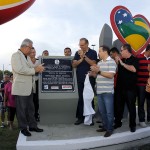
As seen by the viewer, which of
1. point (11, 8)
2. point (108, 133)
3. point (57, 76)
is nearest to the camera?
point (11, 8)

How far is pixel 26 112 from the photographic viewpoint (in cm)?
599

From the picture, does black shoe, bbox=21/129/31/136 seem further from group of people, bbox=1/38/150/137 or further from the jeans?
the jeans

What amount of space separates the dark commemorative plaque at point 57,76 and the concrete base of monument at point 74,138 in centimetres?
92

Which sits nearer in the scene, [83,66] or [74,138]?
[74,138]

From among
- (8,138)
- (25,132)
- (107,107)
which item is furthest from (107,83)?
(8,138)

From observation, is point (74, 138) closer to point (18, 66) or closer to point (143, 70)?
point (18, 66)

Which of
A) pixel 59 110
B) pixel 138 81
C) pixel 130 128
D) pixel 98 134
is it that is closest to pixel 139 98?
pixel 138 81

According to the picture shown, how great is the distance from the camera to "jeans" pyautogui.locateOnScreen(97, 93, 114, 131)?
17.6ft

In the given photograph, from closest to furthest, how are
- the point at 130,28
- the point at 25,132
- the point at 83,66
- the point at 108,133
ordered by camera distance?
the point at 108,133 < the point at 25,132 < the point at 83,66 < the point at 130,28

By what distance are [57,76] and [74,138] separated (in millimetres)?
1868

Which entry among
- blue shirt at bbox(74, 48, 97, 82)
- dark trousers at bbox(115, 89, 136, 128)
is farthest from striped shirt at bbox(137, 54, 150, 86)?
blue shirt at bbox(74, 48, 97, 82)

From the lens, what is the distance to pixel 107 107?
538 cm

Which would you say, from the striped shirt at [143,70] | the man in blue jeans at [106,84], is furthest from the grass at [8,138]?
the striped shirt at [143,70]

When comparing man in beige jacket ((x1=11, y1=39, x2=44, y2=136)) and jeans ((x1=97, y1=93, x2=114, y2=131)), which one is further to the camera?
man in beige jacket ((x1=11, y1=39, x2=44, y2=136))
